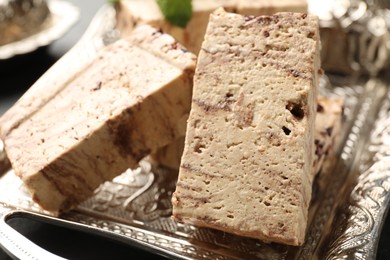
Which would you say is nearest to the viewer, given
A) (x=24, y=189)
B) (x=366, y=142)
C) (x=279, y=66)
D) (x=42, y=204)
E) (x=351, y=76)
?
(x=279, y=66)

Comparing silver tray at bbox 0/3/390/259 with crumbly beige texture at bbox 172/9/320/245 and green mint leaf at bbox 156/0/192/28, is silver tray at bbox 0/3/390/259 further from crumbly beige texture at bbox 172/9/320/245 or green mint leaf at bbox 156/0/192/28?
green mint leaf at bbox 156/0/192/28

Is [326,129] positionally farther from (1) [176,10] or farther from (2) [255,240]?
(1) [176,10]

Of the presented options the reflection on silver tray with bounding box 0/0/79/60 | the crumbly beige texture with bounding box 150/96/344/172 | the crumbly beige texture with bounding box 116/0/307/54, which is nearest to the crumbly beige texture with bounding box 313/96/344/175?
the crumbly beige texture with bounding box 150/96/344/172

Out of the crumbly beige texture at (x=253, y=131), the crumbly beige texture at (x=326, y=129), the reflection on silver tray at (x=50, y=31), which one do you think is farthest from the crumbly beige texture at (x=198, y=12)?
the reflection on silver tray at (x=50, y=31)

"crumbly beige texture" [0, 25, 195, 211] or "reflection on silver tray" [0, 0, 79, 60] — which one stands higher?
"crumbly beige texture" [0, 25, 195, 211]

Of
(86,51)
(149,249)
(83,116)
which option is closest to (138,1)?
(86,51)

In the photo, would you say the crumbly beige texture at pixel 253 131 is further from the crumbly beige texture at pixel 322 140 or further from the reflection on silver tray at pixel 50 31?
the reflection on silver tray at pixel 50 31

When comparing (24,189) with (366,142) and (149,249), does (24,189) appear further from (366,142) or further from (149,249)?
(366,142)
